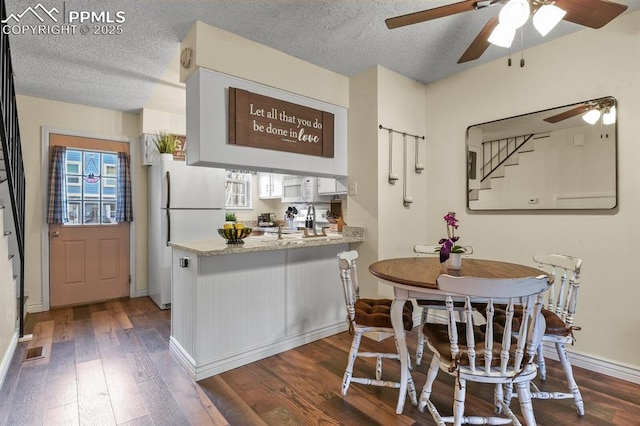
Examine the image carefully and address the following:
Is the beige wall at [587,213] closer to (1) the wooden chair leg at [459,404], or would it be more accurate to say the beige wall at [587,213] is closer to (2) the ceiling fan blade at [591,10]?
(2) the ceiling fan blade at [591,10]

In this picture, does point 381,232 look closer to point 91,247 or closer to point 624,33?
point 624,33

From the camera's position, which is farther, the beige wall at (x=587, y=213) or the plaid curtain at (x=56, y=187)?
the plaid curtain at (x=56, y=187)

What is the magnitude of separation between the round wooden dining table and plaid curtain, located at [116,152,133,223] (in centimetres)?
358

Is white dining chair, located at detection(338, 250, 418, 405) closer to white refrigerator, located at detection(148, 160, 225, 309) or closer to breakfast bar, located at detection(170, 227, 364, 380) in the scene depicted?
breakfast bar, located at detection(170, 227, 364, 380)

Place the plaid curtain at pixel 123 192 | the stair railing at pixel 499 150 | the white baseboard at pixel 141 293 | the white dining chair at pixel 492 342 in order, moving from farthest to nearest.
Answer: the white baseboard at pixel 141 293, the plaid curtain at pixel 123 192, the stair railing at pixel 499 150, the white dining chair at pixel 492 342

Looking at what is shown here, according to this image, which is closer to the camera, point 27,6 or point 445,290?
point 445,290

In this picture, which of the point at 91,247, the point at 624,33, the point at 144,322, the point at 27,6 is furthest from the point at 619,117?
the point at 91,247

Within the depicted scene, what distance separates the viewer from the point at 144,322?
346 cm

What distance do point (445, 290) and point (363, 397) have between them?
1.02m

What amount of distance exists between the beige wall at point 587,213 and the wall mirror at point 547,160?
7cm

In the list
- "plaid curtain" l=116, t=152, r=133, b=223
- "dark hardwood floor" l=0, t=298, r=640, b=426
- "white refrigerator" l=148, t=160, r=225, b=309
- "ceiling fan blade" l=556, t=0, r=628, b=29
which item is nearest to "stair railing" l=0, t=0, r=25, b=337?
"dark hardwood floor" l=0, t=298, r=640, b=426

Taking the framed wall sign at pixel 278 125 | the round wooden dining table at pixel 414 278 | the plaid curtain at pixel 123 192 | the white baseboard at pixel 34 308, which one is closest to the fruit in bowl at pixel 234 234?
the framed wall sign at pixel 278 125

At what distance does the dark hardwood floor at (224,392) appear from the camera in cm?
189

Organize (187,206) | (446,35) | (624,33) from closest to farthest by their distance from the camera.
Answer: (624,33), (446,35), (187,206)
